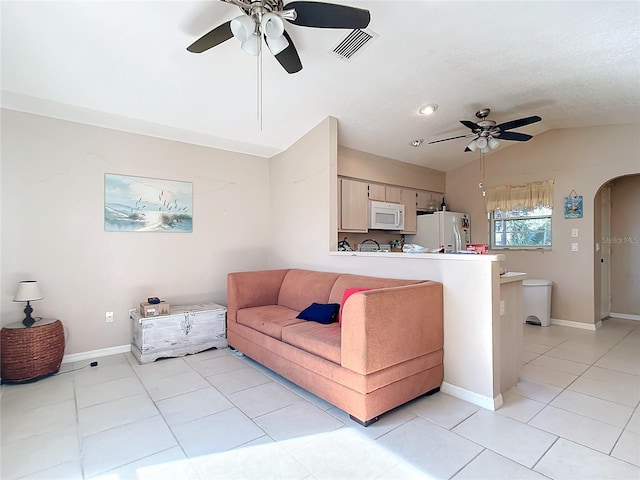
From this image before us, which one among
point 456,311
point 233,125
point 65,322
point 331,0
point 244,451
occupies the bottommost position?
point 244,451

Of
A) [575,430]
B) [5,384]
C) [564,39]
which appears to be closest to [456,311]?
[575,430]

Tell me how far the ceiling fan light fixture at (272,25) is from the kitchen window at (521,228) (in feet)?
16.4

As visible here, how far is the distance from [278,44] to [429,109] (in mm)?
2434

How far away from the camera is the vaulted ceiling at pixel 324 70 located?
241 centimetres

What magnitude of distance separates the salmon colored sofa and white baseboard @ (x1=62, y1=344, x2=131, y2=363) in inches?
59.6

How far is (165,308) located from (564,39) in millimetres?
4504

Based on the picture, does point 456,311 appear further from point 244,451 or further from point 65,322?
point 65,322

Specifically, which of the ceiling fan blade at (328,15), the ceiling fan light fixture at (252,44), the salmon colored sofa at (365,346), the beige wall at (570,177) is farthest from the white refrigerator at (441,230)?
the ceiling fan light fixture at (252,44)

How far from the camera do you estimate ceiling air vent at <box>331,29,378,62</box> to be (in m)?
2.72

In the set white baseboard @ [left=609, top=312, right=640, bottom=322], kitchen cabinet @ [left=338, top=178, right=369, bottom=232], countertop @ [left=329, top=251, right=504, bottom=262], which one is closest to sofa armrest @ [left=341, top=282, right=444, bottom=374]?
countertop @ [left=329, top=251, right=504, bottom=262]

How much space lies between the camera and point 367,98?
3723 mm

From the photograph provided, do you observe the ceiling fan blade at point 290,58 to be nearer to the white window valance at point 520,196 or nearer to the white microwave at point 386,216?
the white microwave at point 386,216

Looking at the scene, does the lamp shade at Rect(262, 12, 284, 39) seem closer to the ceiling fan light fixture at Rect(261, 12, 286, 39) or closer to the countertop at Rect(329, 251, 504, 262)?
the ceiling fan light fixture at Rect(261, 12, 286, 39)

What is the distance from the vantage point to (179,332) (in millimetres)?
3617
